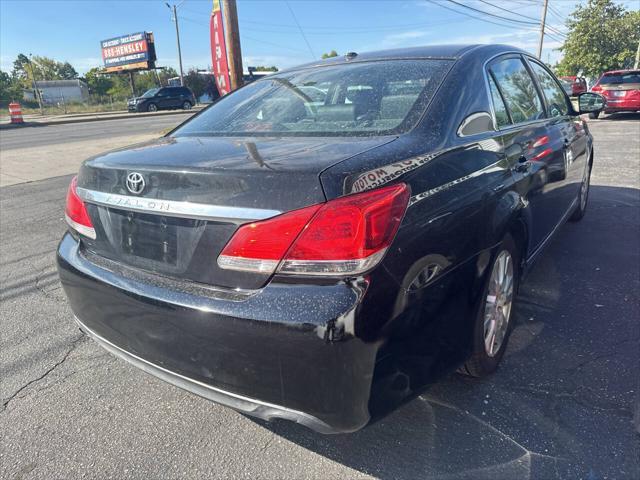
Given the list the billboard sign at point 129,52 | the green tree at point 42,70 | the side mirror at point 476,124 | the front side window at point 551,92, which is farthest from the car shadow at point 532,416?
the green tree at point 42,70

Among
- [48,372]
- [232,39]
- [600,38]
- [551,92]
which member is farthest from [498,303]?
[600,38]

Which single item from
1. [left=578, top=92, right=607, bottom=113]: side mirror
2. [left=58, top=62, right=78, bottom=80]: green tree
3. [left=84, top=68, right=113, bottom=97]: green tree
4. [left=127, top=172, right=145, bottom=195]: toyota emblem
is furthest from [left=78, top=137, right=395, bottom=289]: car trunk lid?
[left=58, top=62, right=78, bottom=80]: green tree

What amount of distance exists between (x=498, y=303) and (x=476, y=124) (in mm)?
914

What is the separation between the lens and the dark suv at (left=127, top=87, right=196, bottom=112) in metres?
36.1

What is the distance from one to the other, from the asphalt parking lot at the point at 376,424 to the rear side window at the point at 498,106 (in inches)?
49.8

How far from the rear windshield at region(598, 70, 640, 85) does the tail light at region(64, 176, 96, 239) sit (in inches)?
717

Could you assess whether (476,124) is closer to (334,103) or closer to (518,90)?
(334,103)

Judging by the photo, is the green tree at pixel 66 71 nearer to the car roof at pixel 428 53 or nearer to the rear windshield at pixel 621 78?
the rear windshield at pixel 621 78

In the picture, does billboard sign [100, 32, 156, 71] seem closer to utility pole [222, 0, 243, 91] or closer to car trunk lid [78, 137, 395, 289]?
utility pole [222, 0, 243, 91]

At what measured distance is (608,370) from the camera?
2.57 m

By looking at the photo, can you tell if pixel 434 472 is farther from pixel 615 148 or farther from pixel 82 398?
pixel 615 148

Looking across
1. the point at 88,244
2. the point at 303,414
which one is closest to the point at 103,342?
the point at 88,244

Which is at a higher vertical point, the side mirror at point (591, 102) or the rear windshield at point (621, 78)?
the rear windshield at point (621, 78)

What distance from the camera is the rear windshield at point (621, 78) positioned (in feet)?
52.1
